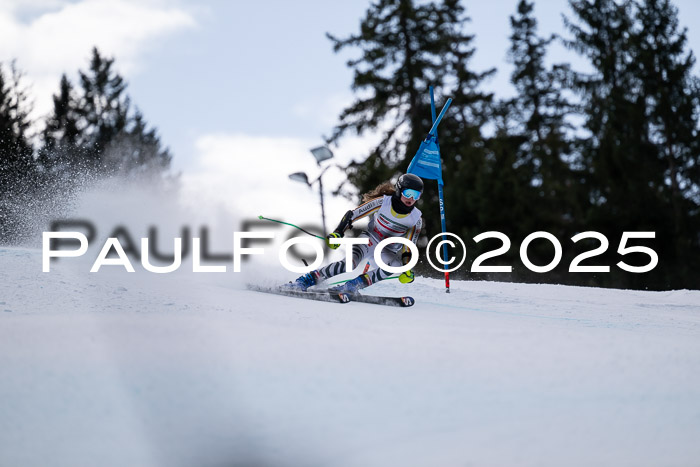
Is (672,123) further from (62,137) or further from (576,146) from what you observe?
(62,137)

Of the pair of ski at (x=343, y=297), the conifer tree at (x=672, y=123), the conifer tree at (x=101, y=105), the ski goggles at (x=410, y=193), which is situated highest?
the conifer tree at (x=101, y=105)

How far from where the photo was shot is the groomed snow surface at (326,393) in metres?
2.22

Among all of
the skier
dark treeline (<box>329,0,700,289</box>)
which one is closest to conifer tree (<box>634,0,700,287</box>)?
dark treeline (<box>329,0,700,289</box>)

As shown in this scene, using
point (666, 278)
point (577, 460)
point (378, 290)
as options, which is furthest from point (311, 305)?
point (666, 278)

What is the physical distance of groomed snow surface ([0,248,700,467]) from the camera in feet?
7.30

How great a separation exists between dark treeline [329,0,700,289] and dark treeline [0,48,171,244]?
1083 centimetres

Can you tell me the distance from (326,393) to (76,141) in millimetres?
30105

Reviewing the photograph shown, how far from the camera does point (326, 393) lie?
255cm

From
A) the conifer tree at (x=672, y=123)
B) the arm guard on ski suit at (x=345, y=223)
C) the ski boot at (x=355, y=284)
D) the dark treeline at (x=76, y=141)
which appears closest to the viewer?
the arm guard on ski suit at (x=345, y=223)

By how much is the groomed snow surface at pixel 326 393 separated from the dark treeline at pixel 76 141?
17.1m

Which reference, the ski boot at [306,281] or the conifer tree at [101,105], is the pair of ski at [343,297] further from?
the conifer tree at [101,105]

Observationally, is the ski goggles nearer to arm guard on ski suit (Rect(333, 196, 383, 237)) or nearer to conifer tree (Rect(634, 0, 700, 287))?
arm guard on ski suit (Rect(333, 196, 383, 237))

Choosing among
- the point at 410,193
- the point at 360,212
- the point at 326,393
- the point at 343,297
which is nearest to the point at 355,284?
the point at 343,297

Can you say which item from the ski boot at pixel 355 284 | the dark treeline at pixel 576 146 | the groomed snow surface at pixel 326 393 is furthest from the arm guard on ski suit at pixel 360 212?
the dark treeline at pixel 576 146
